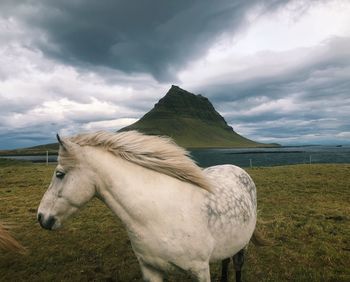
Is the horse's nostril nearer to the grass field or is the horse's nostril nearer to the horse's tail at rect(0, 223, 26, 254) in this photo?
the horse's tail at rect(0, 223, 26, 254)

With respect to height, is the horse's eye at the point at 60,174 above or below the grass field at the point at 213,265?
above

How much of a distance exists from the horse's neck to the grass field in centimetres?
131

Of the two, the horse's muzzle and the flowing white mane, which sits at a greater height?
the flowing white mane

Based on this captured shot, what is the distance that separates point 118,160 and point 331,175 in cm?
2204

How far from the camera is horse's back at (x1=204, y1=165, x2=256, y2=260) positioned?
422 cm

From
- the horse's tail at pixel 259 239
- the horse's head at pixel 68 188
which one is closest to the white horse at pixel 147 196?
the horse's head at pixel 68 188

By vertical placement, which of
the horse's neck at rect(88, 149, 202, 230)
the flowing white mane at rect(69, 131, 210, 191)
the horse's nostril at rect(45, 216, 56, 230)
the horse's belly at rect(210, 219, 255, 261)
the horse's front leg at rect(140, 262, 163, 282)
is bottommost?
the horse's front leg at rect(140, 262, 163, 282)

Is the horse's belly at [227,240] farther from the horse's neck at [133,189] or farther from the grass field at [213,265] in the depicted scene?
the horse's neck at [133,189]

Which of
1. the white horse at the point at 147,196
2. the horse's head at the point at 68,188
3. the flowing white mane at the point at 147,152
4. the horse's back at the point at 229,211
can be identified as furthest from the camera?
the horse's back at the point at 229,211

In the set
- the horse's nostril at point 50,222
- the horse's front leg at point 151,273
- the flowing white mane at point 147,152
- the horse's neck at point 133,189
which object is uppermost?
the flowing white mane at point 147,152

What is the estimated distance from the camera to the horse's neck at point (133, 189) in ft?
12.5

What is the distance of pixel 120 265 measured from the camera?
7391 mm

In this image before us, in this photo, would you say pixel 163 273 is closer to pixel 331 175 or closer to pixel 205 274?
pixel 205 274

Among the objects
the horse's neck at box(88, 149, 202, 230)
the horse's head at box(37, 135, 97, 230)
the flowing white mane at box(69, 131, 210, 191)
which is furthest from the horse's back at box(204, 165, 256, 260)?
the horse's head at box(37, 135, 97, 230)
